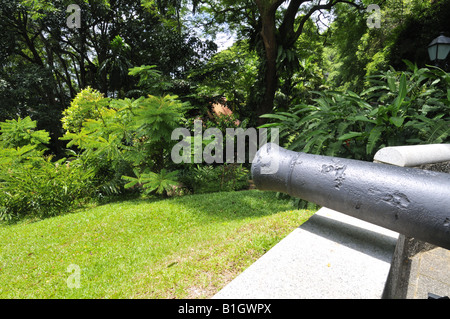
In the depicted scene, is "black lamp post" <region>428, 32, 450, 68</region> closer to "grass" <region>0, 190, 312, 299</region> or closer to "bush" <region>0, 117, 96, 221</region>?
"grass" <region>0, 190, 312, 299</region>

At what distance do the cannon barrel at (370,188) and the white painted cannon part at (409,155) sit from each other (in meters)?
0.44

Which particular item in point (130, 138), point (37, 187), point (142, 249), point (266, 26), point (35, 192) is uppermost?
point (266, 26)

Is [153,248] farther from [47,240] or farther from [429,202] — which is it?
[429,202]

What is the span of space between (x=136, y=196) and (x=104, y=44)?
12.4m

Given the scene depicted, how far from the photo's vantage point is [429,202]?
1.10 m

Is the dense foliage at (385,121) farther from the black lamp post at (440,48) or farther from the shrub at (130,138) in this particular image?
→ the shrub at (130,138)

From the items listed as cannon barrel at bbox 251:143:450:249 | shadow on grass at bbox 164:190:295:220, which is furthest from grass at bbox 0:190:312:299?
cannon barrel at bbox 251:143:450:249

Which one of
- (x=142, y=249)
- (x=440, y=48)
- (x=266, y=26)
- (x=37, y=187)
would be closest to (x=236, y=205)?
(x=142, y=249)

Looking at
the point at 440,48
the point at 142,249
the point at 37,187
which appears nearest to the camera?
the point at 142,249

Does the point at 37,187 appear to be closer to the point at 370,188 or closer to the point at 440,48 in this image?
the point at 370,188

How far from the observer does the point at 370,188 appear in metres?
1.29

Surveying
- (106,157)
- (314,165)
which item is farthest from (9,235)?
(314,165)

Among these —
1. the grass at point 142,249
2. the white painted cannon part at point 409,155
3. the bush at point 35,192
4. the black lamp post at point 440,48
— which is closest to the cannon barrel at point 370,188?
the white painted cannon part at point 409,155

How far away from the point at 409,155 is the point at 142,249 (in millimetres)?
3413
